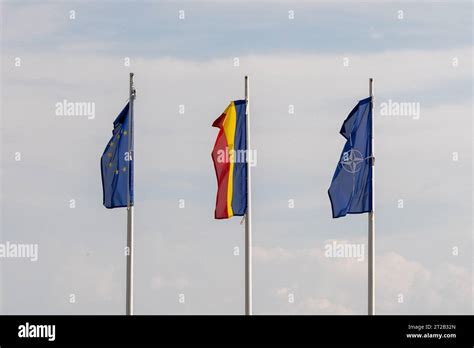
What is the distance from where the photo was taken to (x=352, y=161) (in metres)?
56.5

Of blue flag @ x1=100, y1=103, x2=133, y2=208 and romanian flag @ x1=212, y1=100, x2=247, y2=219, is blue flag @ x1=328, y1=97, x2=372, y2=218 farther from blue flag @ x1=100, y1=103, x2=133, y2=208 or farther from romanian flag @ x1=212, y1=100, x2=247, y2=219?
blue flag @ x1=100, y1=103, x2=133, y2=208

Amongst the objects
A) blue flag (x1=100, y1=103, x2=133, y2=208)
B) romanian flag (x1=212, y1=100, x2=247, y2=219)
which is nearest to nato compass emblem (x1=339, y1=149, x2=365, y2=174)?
romanian flag (x1=212, y1=100, x2=247, y2=219)

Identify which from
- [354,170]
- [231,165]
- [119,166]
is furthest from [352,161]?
[119,166]

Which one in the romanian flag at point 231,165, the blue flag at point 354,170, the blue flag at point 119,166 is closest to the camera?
the blue flag at point 354,170

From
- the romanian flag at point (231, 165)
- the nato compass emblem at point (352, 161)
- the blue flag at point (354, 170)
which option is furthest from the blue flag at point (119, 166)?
the nato compass emblem at point (352, 161)

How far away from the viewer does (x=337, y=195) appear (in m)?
56.5

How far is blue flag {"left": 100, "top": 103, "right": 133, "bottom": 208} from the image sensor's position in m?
57.5

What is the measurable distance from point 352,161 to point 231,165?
4.14m

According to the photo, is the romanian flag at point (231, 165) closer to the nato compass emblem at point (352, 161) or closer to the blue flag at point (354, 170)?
the blue flag at point (354, 170)

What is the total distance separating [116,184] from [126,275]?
10.2 feet

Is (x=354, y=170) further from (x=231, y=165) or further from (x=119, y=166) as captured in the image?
(x=119, y=166)

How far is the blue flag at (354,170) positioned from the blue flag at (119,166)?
688 centimetres

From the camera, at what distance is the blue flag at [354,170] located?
56.4 metres
